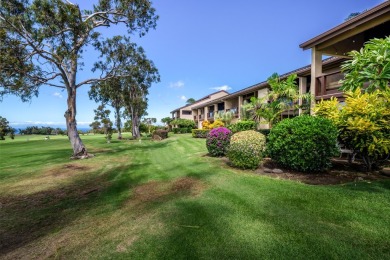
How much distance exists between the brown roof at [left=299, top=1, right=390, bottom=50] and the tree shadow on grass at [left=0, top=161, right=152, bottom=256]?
12329 millimetres

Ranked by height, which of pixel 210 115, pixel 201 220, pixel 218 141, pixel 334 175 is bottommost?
pixel 201 220

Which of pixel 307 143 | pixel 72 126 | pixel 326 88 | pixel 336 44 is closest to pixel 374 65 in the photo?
pixel 307 143

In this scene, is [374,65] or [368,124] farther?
[368,124]

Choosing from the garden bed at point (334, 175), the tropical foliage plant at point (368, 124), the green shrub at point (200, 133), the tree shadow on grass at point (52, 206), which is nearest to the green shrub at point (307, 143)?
the garden bed at point (334, 175)

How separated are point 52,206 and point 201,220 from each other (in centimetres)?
450

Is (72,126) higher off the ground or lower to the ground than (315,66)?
lower

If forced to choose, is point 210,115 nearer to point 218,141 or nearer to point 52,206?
point 218,141

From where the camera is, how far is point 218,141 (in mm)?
11898

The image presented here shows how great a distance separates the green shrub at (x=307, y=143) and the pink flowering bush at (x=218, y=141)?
414 centimetres

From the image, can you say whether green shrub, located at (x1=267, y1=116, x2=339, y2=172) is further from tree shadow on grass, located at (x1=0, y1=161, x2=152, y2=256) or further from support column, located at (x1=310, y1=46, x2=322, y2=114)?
support column, located at (x1=310, y1=46, x2=322, y2=114)

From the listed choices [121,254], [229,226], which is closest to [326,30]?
[229,226]

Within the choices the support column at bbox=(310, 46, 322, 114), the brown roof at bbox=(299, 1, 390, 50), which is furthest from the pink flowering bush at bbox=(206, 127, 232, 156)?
the brown roof at bbox=(299, 1, 390, 50)

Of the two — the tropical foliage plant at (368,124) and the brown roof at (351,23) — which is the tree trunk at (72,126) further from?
the brown roof at (351,23)

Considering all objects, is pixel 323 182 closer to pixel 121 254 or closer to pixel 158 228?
pixel 158 228
